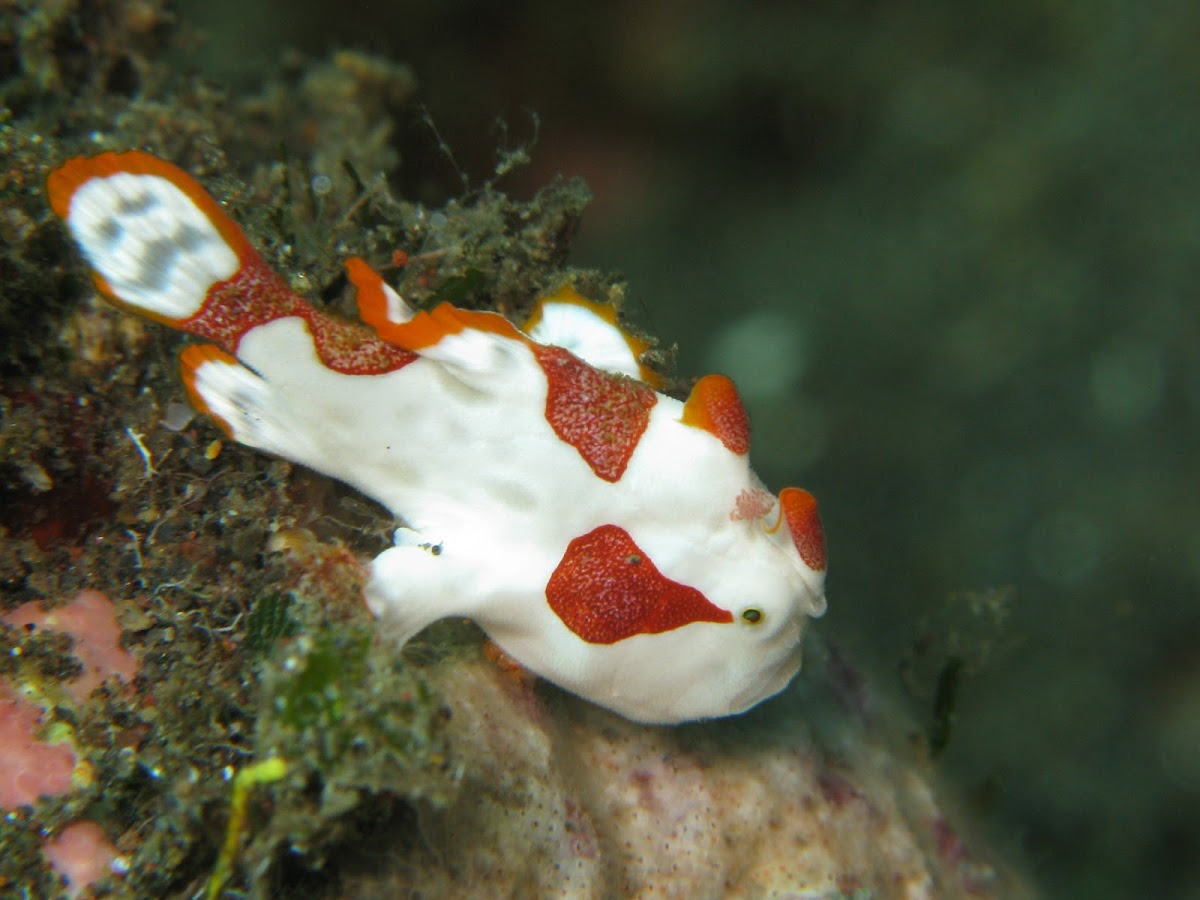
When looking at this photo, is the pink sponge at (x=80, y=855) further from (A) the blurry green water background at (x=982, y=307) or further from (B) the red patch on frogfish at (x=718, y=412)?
(A) the blurry green water background at (x=982, y=307)

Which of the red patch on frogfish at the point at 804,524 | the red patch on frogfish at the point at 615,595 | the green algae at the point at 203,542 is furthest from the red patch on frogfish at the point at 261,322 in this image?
the red patch on frogfish at the point at 804,524

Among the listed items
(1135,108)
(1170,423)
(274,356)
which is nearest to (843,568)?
(1170,423)

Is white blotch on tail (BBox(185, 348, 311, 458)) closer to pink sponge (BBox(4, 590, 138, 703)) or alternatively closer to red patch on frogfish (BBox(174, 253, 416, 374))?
red patch on frogfish (BBox(174, 253, 416, 374))

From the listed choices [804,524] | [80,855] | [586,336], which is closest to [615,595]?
[804,524]

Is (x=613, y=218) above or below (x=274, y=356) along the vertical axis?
below

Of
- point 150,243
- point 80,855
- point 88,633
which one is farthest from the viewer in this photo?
point 150,243

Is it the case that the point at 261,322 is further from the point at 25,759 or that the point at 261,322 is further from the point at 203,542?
the point at 25,759

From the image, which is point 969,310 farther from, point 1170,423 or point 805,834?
point 805,834
